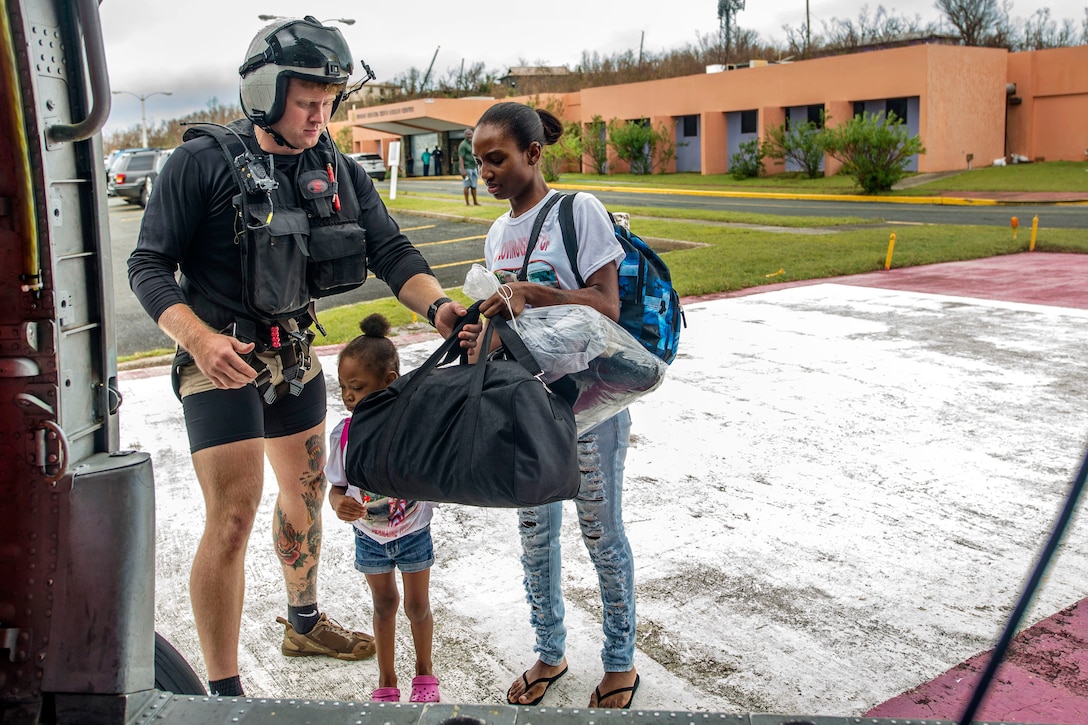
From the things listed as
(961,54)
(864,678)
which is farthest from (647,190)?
(864,678)

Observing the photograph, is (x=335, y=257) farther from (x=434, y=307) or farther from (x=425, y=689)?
(x=425, y=689)

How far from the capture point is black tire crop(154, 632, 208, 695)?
2510mm

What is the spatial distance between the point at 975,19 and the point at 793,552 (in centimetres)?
5737

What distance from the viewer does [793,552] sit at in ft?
13.6

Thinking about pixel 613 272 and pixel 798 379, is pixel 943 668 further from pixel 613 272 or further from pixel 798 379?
pixel 798 379

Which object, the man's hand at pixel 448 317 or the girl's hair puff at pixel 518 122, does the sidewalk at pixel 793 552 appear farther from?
Result: the girl's hair puff at pixel 518 122

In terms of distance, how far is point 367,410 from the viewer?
2.58m

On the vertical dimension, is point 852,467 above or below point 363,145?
below

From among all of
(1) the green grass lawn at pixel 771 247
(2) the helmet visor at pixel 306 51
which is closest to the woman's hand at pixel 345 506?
(2) the helmet visor at pixel 306 51

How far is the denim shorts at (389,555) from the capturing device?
306 centimetres

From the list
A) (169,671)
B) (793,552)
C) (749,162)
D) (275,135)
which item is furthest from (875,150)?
(169,671)

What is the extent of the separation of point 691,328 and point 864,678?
19.5ft

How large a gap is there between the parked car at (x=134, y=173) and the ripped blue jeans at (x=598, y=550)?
33.1 metres


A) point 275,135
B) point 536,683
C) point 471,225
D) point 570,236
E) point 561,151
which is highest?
point 561,151
